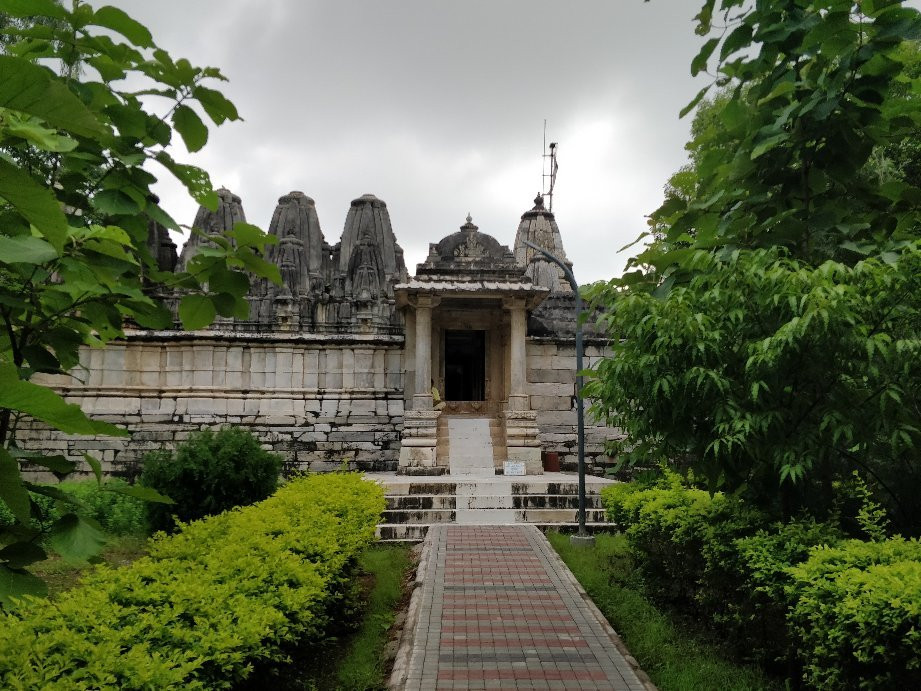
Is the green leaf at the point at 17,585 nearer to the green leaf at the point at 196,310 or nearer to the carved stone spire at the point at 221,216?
the green leaf at the point at 196,310

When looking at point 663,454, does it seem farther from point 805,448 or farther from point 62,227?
point 62,227

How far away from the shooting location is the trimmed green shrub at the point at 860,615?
326 centimetres

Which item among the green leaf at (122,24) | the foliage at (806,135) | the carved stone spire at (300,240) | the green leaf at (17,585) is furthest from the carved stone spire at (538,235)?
the green leaf at (17,585)

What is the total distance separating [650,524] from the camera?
6680 millimetres

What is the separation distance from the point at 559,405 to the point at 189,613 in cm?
1199

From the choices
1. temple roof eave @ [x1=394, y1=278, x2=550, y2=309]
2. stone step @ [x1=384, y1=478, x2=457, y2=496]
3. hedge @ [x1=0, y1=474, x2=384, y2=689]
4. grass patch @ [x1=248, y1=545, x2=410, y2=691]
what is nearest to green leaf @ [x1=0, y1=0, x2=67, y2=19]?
hedge @ [x1=0, y1=474, x2=384, y2=689]

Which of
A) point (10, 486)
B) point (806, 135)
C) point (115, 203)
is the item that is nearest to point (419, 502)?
point (806, 135)

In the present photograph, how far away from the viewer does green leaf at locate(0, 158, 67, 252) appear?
3.35ft

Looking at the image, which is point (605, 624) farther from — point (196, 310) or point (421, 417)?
point (421, 417)

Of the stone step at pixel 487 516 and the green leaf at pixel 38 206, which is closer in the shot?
the green leaf at pixel 38 206

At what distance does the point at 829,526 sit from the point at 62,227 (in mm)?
5142

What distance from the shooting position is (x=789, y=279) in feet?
13.2

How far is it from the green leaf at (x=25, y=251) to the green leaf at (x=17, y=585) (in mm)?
642

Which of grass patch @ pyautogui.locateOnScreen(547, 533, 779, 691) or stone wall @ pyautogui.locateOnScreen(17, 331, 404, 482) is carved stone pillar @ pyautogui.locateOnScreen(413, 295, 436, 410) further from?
grass patch @ pyautogui.locateOnScreen(547, 533, 779, 691)
